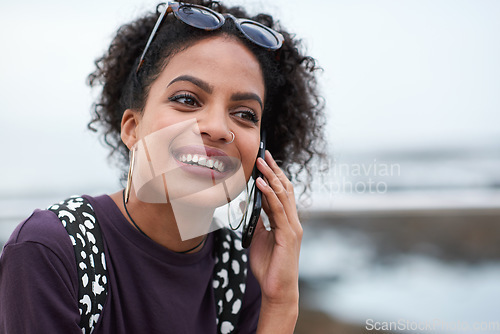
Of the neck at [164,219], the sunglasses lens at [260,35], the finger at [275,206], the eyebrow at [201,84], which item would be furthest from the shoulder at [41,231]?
the sunglasses lens at [260,35]

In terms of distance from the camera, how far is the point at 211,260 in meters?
2.02

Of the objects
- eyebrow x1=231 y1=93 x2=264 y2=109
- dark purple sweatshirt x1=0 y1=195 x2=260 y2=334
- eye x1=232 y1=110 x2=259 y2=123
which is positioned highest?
eyebrow x1=231 y1=93 x2=264 y2=109

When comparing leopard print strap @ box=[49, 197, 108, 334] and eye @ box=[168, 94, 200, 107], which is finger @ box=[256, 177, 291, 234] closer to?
eye @ box=[168, 94, 200, 107]

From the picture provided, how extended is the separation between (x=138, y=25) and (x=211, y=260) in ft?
4.29

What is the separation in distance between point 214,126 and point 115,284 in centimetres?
68

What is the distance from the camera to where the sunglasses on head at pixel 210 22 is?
73.0 inches

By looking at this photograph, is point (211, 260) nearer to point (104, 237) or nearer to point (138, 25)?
point (104, 237)

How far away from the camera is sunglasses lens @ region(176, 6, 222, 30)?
1.85 metres

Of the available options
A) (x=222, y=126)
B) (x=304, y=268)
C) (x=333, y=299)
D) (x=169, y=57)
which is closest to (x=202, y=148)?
(x=222, y=126)

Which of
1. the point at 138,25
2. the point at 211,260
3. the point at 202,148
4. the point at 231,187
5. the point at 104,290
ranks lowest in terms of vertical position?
the point at 211,260

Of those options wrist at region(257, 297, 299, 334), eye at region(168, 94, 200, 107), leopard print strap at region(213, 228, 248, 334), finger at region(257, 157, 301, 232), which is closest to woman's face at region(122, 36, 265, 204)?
eye at region(168, 94, 200, 107)

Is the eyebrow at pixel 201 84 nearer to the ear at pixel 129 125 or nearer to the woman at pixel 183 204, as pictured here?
the woman at pixel 183 204

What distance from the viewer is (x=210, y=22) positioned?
6.11 feet

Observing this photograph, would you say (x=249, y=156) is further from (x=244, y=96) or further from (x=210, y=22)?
(x=210, y=22)
